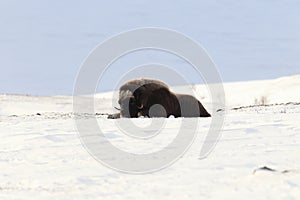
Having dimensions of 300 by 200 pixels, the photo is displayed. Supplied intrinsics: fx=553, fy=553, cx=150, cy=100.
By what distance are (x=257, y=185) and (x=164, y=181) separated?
1071 mm

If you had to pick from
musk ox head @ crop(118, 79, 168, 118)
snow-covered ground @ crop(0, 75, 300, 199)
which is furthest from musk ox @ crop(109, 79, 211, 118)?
snow-covered ground @ crop(0, 75, 300, 199)

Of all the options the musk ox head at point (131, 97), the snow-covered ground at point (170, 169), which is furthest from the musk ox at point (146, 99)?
the snow-covered ground at point (170, 169)

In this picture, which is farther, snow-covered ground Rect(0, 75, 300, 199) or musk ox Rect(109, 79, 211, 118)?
musk ox Rect(109, 79, 211, 118)

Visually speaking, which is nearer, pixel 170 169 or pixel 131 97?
pixel 170 169

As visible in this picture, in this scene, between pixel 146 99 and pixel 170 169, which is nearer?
pixel 170 169

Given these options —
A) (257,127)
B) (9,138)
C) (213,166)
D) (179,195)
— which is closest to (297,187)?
(179,195)

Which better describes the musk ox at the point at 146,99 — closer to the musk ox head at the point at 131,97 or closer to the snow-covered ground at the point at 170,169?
the musk ox head at the point at 131,97

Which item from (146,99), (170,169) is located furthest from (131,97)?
(170,169)

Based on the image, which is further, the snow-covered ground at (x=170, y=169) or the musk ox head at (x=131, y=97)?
the musk ox head at (x=131, y=97)

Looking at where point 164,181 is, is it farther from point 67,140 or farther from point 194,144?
point 67,140

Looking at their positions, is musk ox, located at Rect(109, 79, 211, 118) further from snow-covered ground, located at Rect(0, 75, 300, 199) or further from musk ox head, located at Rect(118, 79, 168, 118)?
snow-covered ground, located at Rect(0, 75, 300, 199)

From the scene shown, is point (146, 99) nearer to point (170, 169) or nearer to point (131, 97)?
point (131, 97)

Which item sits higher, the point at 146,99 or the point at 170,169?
the point at 146,99

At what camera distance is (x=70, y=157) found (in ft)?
25.7
